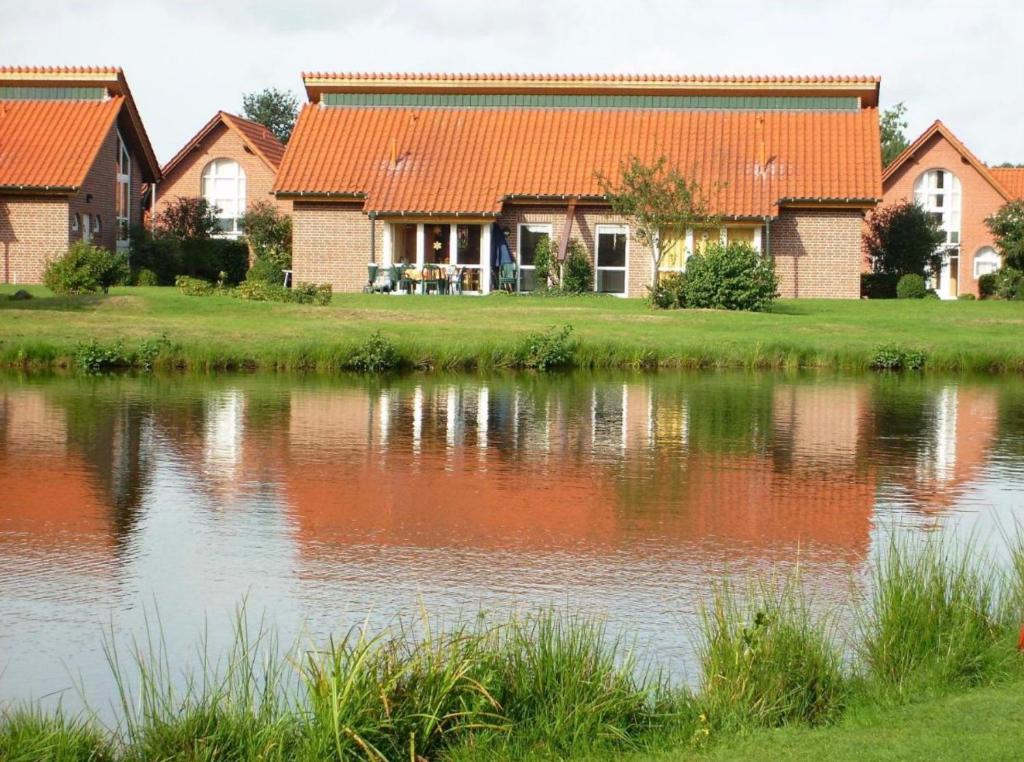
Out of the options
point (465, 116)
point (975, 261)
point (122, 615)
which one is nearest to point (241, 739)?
point (122, 615)

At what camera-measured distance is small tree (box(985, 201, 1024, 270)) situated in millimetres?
49406

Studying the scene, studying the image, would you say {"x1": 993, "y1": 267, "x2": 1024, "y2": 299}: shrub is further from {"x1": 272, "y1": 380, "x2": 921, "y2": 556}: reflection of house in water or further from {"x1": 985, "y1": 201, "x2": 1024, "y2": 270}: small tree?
{"x1": 272, "y1": 380, "x2": 921, "y2": 556}: reflection of house in water

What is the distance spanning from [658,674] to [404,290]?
35.1m

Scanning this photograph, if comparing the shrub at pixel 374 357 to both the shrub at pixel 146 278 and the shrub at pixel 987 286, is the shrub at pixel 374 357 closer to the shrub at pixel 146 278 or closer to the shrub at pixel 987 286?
the shrub at pixel 146 278

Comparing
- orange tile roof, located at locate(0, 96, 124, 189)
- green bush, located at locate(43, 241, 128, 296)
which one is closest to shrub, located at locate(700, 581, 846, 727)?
green bush, located at locate(43, 241, 128, 296)

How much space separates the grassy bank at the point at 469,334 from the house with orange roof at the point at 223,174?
24.5 m

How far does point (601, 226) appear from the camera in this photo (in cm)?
4559

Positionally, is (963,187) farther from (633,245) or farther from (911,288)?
(633,245)

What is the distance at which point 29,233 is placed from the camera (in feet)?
158

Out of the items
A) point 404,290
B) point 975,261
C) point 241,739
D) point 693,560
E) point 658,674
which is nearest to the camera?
point 241,739

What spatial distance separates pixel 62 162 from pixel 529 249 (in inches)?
574

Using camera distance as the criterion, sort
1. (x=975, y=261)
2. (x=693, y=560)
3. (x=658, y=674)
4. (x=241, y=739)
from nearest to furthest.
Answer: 1. (x=241, y=739)
2. (x=658, y=674)
3. (x=693, y=560)
4. (x=975, y=261)

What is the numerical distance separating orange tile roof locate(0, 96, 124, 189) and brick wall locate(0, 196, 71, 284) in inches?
36.7

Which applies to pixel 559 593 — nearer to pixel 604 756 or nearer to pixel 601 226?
pixel 604 756
